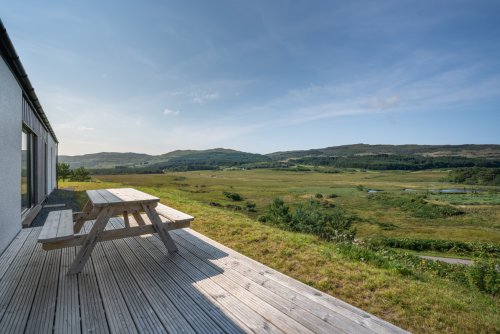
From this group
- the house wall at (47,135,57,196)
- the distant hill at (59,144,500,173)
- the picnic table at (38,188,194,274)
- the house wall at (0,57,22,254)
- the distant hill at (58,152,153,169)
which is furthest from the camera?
the distant hill at (58,152,153,169)

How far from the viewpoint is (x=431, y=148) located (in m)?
197

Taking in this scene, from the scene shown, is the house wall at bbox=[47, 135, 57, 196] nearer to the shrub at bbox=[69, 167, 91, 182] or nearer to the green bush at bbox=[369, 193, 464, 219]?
the shrub at bbox=[69, 167, 91, 182]

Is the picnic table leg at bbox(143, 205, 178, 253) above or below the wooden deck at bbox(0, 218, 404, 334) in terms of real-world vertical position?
above

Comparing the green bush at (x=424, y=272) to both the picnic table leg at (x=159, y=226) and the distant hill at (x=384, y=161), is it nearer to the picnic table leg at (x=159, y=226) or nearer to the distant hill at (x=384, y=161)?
the picnic table leg at (x=159, y=226)

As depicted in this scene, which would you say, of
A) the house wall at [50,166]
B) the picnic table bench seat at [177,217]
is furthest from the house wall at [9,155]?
the house wall at [50,166]

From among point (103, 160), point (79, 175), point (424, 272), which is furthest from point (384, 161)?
point (103, 160)

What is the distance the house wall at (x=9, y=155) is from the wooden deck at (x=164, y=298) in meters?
0.81

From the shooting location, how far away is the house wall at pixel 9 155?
4528 mm

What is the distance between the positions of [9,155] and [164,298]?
4656 millimetres

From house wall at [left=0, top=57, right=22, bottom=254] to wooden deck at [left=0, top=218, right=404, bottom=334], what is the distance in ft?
2.66

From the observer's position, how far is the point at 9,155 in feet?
16.6

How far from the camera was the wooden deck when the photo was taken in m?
2.43

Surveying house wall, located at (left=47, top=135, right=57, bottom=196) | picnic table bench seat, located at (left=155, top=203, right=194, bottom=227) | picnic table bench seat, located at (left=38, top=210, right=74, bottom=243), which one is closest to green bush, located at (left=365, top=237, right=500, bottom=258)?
house wall, located at (left=47, top=135, right=57, bottom=196)

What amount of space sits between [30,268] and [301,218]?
24.5m
